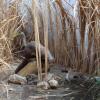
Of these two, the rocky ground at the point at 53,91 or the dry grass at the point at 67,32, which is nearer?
the rocky ground at the point at 53,91

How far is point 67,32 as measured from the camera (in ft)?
14.8

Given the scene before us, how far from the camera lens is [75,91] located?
3992 millimetres

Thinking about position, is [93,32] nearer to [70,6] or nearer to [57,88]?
[70,6]

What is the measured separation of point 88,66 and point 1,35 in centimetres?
108

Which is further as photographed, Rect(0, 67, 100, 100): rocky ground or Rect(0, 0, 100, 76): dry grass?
Rect(0, 0, 100, 76): dry grass

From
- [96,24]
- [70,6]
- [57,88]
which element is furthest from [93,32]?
[57,88]

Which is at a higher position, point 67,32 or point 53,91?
point 67,32

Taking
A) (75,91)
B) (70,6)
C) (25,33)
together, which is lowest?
(75,91)

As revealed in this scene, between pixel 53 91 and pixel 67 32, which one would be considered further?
pixel 67 32

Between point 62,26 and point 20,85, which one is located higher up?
point 62,26

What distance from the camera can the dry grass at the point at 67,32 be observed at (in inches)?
160

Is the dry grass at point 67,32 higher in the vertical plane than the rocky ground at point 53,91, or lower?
higher

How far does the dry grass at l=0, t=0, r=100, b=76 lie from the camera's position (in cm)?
405

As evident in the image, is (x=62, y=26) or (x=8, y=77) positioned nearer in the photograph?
→ (x=8, y=77)
